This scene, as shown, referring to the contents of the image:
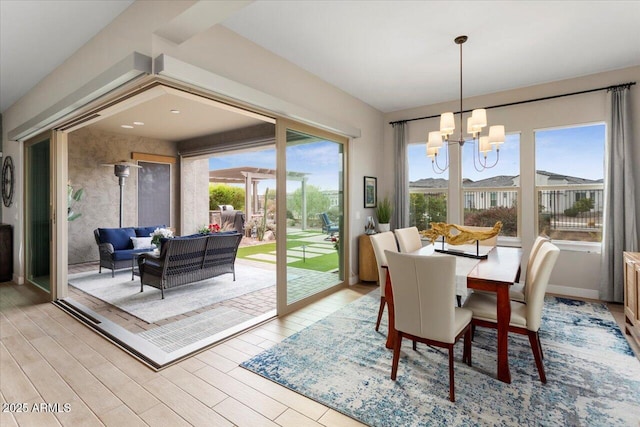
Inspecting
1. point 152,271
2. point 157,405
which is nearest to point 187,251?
point 152,271

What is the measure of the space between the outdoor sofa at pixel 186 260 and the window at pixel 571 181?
4.67 meters

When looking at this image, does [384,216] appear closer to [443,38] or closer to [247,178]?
[443,38]

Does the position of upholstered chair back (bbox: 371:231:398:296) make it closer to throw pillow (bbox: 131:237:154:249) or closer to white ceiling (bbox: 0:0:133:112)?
white ceiling (bbox: 0:0:133:112)

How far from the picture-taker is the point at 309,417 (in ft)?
6.43

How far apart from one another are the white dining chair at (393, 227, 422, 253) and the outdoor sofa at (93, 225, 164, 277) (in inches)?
177

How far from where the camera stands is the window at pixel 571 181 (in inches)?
169

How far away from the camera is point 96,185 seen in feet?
22.3

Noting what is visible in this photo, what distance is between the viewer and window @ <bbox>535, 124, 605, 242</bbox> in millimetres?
4297

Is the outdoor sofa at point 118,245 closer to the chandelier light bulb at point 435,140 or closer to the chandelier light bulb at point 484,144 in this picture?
the chandelier light bulb at point 435,140

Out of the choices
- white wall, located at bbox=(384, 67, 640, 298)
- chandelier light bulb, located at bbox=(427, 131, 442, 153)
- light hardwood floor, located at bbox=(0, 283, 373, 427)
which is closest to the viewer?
light hardwood floor, located at bbox=(0, 283, 373, 427)

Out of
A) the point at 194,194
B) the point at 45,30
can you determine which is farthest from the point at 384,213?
the point at 194,194

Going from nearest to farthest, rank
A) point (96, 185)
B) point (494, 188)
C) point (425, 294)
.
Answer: point (425, 294) → point (494, 188) → point (96, 185)

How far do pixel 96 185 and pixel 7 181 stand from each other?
5.11 feet

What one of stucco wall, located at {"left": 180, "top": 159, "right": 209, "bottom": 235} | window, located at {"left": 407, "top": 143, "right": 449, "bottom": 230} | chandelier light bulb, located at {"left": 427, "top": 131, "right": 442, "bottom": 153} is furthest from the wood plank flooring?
stucco wall, located at {"left": 180, "top": 159, "right": 209, "bottom": 235}
